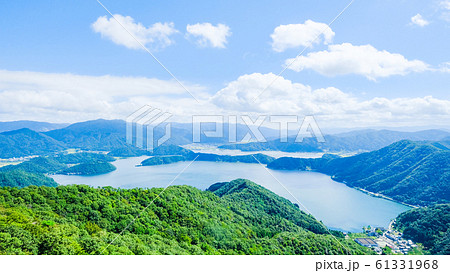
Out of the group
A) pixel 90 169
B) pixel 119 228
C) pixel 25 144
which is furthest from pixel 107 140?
pixel 119 228

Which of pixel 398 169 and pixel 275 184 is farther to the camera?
pixel 398 169

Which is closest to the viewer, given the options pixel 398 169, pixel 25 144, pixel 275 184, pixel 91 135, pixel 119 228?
pixel 119 228

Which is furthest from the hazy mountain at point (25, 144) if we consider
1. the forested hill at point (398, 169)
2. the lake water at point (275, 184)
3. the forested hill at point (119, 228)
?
the forested hill at point (398, 169)

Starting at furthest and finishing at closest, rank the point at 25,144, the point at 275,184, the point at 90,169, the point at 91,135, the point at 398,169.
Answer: the point at 398,169
the point at 91,135
the point at 90,169
the point at 25,144
the point at 275,184

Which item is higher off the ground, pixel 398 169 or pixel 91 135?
pixel 91 135

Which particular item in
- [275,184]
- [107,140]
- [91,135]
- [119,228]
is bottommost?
[275,184]

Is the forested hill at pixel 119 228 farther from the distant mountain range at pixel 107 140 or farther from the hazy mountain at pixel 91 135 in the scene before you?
the hazy mountain at pixel 91 135

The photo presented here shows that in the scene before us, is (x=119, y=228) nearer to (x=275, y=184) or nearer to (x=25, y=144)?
(x=275, y=184)
